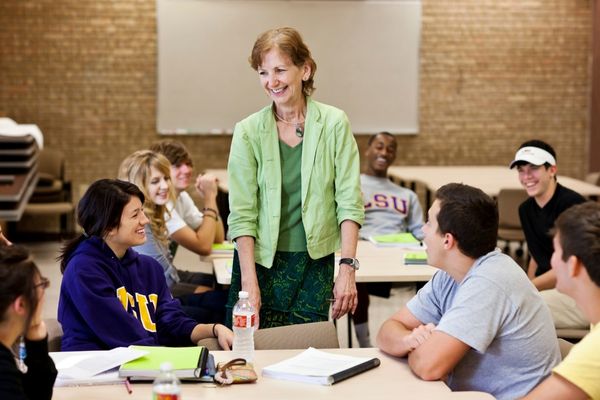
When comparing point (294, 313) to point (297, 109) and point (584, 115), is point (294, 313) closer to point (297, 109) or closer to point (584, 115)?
point (297, 109)

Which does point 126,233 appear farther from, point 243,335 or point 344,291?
point 344,291

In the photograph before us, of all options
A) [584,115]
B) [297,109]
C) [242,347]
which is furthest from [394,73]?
[242,347]

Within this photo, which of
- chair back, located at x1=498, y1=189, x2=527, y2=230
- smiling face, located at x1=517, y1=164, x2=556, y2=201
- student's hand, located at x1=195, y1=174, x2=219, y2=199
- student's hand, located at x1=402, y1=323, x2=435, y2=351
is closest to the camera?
student's hand, located at x1=402, y1=323, x2=435, y2=351

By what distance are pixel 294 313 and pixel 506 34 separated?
787 centimetres

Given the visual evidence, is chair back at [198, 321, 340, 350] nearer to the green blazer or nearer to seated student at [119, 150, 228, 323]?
the green blazer

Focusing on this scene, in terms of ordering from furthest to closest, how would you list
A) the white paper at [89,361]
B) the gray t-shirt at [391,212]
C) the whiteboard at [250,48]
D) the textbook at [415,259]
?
the whiteboard at [250,48], the gray t-shirt at [391,212], the textbook at [415,259], the white paper at [89,361]

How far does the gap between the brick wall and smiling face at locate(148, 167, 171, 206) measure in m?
5.85

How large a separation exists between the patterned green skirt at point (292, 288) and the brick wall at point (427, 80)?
7.06m

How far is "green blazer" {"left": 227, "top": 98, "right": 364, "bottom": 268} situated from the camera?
3398 millimetres

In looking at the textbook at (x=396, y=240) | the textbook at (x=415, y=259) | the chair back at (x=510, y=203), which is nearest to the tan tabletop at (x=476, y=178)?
the chair back at (x=510, y=203)

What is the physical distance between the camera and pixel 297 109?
3434mm

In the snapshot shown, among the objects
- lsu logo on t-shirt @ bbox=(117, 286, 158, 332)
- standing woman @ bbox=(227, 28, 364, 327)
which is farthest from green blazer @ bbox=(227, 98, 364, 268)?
lsu logo on t-shirt @ bbox=(117, 286, 158, 332)

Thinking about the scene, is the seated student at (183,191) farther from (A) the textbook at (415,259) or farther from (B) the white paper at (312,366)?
(B) the white paper at (312,366)

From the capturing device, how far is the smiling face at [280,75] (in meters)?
3.27
